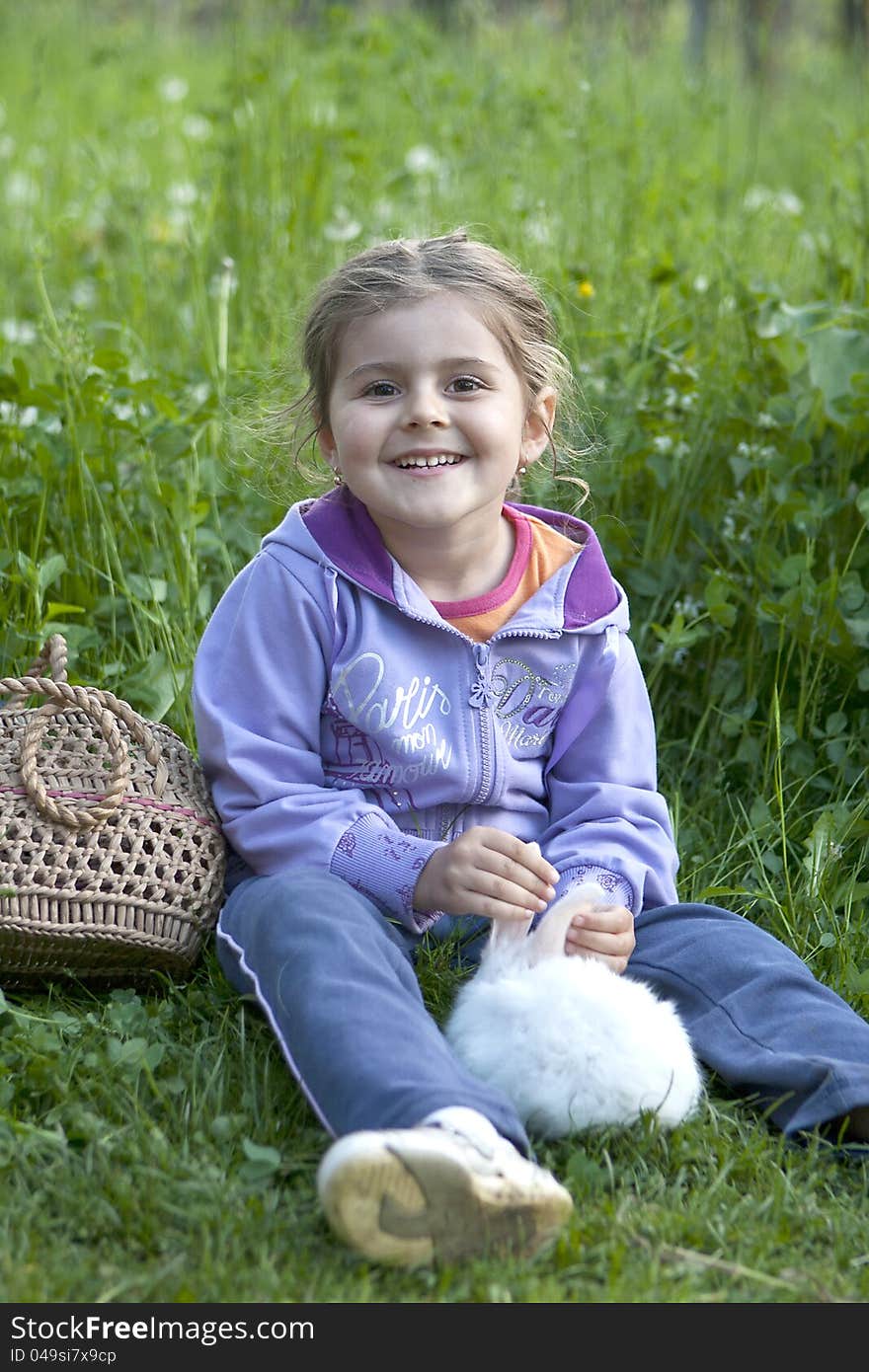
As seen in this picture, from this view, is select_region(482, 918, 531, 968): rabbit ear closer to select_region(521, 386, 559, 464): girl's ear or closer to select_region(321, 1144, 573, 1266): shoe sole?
select_region(321, 1144, 573, 1266): shoe sole

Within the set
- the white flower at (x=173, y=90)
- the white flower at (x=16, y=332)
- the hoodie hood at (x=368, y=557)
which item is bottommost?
the hoodie hood at (x=368, y=557)

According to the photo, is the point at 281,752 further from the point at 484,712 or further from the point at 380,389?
the point at 380,389

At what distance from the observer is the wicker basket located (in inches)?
82.8

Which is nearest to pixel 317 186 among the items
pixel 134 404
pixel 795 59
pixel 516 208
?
pixel 516 208

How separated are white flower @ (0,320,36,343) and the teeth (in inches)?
61.1

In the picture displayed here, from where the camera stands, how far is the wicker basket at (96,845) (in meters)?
2.10

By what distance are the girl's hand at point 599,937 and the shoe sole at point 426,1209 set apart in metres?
0.50

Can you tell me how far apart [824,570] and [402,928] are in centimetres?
127

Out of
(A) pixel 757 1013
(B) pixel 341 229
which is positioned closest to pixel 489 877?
(A) pixel 757 1013

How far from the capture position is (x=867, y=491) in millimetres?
2791

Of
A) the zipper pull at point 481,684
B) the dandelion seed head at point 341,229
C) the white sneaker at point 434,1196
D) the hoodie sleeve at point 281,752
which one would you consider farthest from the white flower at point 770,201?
the white sneaker at point 434,1196

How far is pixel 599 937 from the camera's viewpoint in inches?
82.7

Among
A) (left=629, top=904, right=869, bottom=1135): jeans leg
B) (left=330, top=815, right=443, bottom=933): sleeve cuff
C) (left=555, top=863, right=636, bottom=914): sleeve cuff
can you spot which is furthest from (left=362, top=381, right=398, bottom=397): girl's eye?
(left=629, top=904, right=869, bottom=1135): jeans leg

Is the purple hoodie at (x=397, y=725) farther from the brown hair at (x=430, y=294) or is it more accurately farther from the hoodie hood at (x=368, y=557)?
the brown hair at (x=430, y=294)
